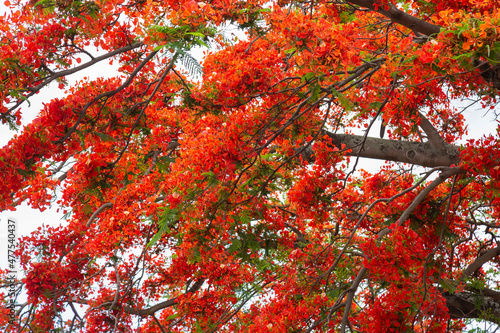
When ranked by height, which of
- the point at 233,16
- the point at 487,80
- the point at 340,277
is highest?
the point at 233,16

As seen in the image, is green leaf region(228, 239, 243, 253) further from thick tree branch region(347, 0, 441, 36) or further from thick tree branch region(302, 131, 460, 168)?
thick tree branch region(347, 0, 441, 36)

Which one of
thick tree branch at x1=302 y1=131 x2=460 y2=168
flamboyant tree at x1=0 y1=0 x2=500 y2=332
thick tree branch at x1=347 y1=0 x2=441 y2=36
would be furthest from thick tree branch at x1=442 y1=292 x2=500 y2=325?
thick tree branch at x1=347 y1=0 x2=441 y2=36

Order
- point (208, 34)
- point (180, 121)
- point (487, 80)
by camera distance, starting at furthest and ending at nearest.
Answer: point (180, 121), point (487, 80), point (208, 34)

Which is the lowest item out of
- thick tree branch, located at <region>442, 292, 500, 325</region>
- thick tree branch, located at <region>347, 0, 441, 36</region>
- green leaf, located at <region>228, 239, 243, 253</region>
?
thick tree branch, located at <region>442, 292, 500, 325</region>

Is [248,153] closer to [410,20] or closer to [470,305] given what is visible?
[410,20]

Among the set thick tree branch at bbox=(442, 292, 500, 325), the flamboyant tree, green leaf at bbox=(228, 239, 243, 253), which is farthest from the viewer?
thick tree branch at bbox=(442, 292, 500, 325)

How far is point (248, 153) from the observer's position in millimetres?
2811

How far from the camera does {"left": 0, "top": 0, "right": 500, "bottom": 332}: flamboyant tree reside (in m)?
2.66

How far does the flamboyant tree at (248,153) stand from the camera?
266cm

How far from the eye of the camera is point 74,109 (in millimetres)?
3018

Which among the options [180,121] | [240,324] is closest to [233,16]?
[180,121]

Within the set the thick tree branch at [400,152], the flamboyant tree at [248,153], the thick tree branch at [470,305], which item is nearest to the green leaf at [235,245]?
the flamboyant tree at [248,153]

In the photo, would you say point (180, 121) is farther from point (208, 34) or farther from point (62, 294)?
point (62, 294)

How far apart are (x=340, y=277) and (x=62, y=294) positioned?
2973 millimetres
